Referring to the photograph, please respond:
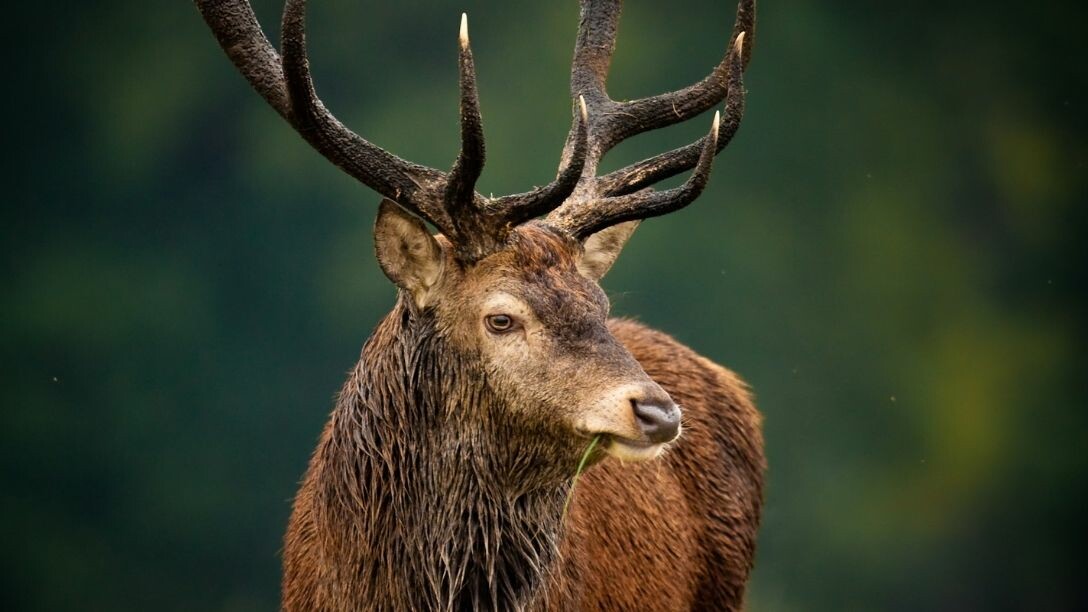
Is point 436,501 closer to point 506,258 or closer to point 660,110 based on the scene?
point 506,258

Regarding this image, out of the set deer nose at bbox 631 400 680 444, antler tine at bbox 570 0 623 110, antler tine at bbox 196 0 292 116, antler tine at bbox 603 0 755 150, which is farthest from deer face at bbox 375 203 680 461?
antler tine at bbox 570 0 623 110

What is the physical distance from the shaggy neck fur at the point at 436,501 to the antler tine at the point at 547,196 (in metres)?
0.40

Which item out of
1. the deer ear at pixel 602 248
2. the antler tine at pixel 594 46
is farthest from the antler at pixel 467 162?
the antler tine at pixel 594 46

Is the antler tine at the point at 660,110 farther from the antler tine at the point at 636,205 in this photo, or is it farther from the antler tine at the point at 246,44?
the antler tine at the point at 246,44

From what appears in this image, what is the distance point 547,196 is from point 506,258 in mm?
217

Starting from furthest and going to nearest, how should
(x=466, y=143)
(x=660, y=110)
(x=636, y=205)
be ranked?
(x=660, y=110), (x=636, y=205), (x=466, y=143)

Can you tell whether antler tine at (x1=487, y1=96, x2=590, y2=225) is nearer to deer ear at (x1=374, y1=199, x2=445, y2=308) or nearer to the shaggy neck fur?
deer ear at (x1=374, y1=199, x2=445, y2=308)

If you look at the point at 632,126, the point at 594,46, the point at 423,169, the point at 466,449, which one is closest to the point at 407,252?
the point at 423,169

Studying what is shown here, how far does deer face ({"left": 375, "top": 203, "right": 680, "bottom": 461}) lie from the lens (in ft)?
12.5

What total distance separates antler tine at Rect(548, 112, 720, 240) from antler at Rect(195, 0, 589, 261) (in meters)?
0.23

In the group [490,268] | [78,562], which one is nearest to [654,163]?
[490,268]

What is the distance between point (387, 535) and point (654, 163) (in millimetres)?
1461

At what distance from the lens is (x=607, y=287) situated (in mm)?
8555

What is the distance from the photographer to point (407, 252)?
4113mm
